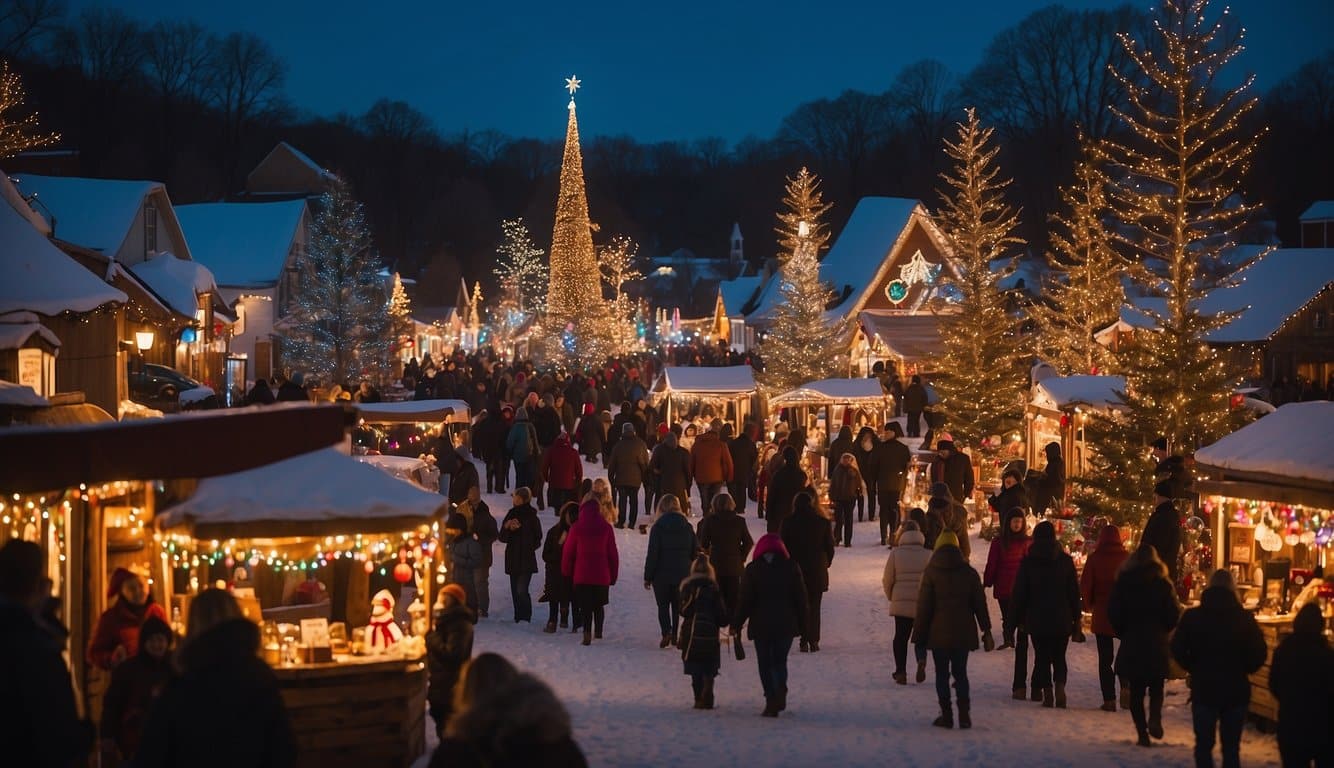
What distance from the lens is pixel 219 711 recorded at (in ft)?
16.6

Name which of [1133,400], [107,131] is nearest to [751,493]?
[1133,400]

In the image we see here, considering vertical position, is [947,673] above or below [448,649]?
below

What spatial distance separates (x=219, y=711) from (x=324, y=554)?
173 inches

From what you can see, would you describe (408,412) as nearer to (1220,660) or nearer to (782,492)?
(782,492)

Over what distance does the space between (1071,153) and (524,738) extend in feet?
194

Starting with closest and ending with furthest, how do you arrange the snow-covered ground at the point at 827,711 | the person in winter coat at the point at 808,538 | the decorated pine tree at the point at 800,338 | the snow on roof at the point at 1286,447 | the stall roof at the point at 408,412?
1. the snow-covered ground at the point at 827,711
2. the snow on roof at the point at 1286,447
3. the person in winter coat at the point at 808,538
4. the stall roof at the point at 408,412
5. the decorated pine tree at the point at 800,338

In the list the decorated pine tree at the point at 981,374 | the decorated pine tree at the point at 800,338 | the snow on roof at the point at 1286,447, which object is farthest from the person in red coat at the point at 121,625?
the decorated pine tree at the point at 800,338

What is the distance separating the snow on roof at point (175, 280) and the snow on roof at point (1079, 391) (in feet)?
48.7

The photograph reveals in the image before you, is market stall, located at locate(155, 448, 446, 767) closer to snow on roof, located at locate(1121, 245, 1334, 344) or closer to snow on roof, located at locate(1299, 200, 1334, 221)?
snow on roof, located at locate(1121, 245, 1334, 344)

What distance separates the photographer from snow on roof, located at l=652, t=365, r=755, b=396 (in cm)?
2747

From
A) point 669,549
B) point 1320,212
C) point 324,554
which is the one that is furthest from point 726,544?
point 1320,212

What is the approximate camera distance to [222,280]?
137ft

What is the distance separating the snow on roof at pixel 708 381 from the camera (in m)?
27.5

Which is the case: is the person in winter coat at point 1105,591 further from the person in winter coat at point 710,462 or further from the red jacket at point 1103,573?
the person in winter coat at point 710,462
